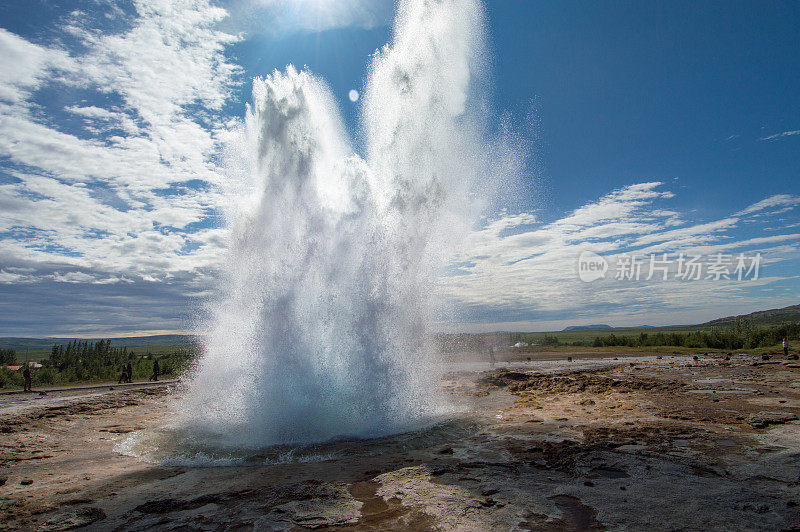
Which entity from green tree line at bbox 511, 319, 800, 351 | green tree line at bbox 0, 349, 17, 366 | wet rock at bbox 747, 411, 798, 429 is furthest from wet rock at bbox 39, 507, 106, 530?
green tree line at bbox 0, 349, 17, 366

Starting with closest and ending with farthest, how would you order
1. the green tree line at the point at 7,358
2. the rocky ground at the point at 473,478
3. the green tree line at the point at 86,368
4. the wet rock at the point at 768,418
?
the rocky ground at the point at 473,478, the wet rock at the point at 768,418, the green tree line at the point at 86,368, the green tree line at the point at 7,358

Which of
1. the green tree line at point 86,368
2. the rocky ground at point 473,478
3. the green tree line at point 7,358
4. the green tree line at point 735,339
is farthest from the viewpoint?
Result: the green tree line at point 7,358

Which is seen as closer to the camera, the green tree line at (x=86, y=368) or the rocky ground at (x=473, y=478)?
the rocky ground at (x=473, y=478)

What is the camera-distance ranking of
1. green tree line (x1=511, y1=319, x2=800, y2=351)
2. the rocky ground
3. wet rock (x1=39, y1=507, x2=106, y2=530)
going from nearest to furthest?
the rocky ground → wet rock (x1=39, y1=507, x2=106, y2=530) → green tree line (x1=511, y1=319, x2=800, y2=351)

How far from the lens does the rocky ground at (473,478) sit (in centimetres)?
520

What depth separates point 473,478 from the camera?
655 cm

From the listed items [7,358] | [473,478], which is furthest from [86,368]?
[473,478]

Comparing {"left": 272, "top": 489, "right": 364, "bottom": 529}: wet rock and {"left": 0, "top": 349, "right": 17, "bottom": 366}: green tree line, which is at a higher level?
{"left": 0, "top": 349, "right": 17, "bottom": 366}: green tree line

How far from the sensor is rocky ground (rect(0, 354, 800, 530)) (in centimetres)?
520

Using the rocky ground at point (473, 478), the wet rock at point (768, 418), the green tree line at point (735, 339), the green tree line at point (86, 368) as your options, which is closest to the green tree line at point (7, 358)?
the green tree line at point (86, 368)

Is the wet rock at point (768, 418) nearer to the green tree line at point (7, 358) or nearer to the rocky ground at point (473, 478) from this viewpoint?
the rocky ground at point (473, 478)

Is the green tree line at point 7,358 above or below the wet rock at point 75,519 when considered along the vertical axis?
above

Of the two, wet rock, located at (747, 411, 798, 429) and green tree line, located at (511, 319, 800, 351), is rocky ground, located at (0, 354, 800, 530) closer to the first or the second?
wet rock, located at (747, 411, 798, 429)

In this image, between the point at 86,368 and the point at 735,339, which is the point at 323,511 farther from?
the point at 735,339
